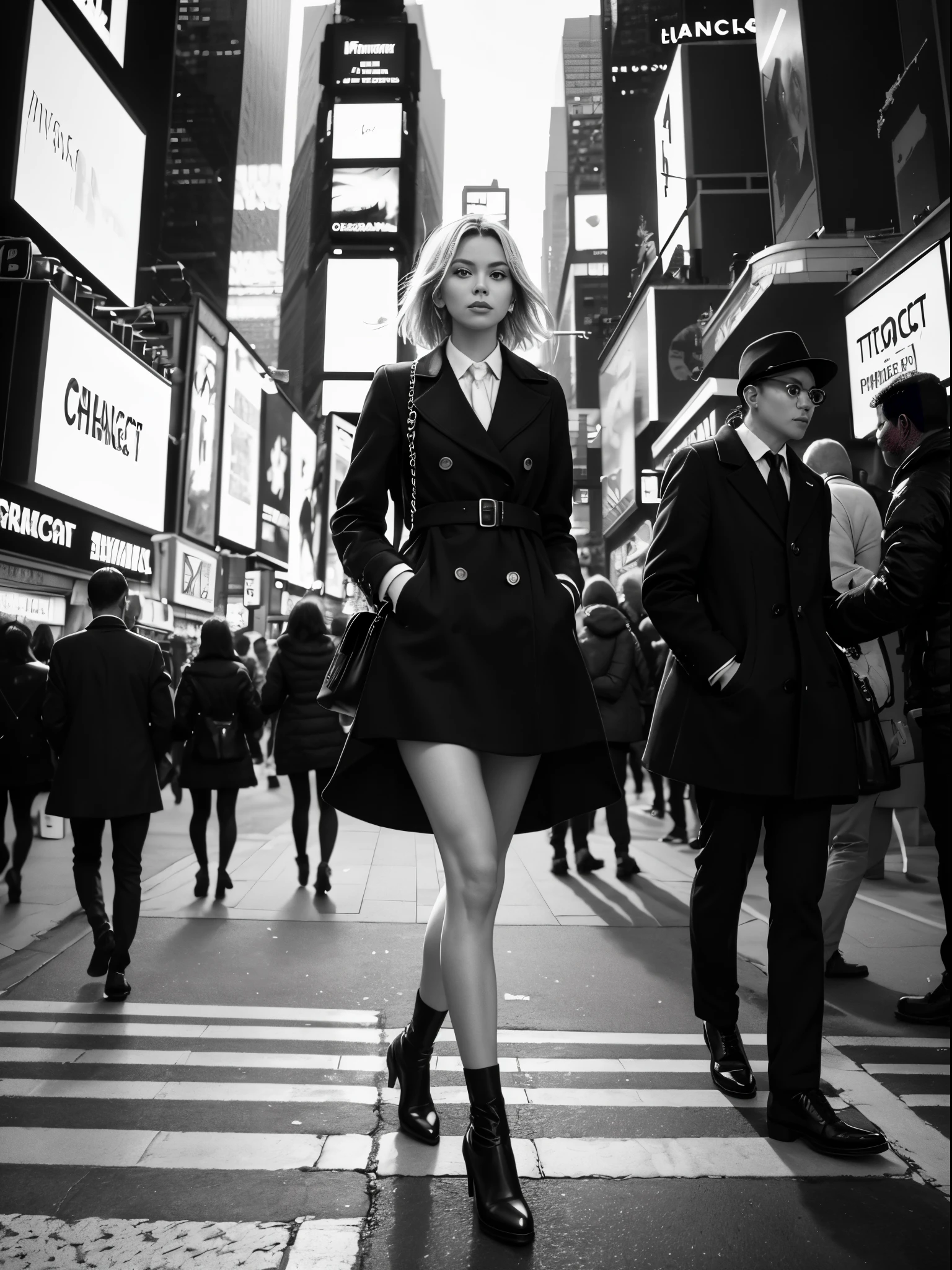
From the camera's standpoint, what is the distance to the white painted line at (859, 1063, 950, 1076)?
10.8 feet

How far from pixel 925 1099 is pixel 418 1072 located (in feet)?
4.97

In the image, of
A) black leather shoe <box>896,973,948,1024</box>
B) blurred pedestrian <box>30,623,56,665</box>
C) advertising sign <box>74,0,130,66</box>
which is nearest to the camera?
black leather shoe <box>896,973,948,1024</box>

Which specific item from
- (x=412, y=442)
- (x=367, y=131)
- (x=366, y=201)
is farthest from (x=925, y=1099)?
(x=367, y=131)

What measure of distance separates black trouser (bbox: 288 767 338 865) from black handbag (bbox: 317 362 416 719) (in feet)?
15.5

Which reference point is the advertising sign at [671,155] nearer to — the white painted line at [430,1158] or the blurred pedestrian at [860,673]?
the blurred pedestrian at [860,673]

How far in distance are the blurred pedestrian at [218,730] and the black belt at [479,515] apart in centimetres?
506

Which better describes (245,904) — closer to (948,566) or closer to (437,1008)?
(437,1008)

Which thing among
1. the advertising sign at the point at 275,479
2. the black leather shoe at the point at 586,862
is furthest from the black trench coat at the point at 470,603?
the advertising sign at the point at 275,479

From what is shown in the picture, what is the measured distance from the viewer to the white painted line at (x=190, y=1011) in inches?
158

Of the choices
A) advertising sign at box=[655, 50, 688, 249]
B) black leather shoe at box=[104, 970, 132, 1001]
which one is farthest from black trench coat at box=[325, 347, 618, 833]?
advertising sign at box=[655, 50, 688, 249]

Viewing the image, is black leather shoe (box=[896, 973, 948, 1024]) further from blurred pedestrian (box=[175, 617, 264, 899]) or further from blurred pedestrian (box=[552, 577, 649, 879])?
blurred pedestrian (box=[175, 617, 264, 899])

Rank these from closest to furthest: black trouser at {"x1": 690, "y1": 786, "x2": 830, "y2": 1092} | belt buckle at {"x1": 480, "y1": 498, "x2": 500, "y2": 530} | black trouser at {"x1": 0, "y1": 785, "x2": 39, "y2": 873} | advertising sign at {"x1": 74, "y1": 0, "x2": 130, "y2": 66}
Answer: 1. belt buckle at {"x1": 480, "y1": 498, "x2": 500, "y2": 530}
2. black trouser at {"x1": 690, "y1": 786, "x2": 830, "y2": 1092}
3. black trouser at {"x1": 0, "y1": 785, "x2": 39, "y2": 873}
4. advertising sign at {"x1": 74, "y1": 0, "x2": 130, "y2": 66}

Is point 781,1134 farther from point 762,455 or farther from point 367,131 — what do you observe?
point 367,131

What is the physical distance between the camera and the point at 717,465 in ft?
10.2
